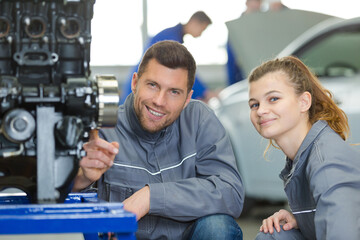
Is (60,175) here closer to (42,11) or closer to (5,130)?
(5,130)

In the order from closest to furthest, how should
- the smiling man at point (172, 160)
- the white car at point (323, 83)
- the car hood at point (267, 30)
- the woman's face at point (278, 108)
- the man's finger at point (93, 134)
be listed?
the man's finger at point (93, 134) → the smiling man at point (172, 160) → the woman's face at point (278, 108) → the white car at point (323, 83) → the car hood at point (267, 30)

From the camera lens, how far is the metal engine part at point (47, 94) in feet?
4.82

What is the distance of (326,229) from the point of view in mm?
1841

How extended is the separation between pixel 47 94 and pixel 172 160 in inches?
34.0

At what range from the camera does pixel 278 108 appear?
2.25 metres

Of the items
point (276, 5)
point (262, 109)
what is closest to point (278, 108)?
point (262, 109)

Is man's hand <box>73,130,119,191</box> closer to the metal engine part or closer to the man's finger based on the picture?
the man's finger

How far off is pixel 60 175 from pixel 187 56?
971mm

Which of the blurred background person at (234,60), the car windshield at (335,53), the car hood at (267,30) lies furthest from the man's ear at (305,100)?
the blurred background person at (234,60)

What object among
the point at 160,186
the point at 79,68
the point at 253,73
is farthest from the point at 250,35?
the point at 79,68

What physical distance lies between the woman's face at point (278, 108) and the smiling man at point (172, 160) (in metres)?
0.18

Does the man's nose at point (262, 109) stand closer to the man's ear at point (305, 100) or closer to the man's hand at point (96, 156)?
the man's ear at point (305, 100)

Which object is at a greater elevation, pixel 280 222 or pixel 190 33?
pixel 190 33

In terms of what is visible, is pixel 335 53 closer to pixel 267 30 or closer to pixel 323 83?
pixel 323 83
